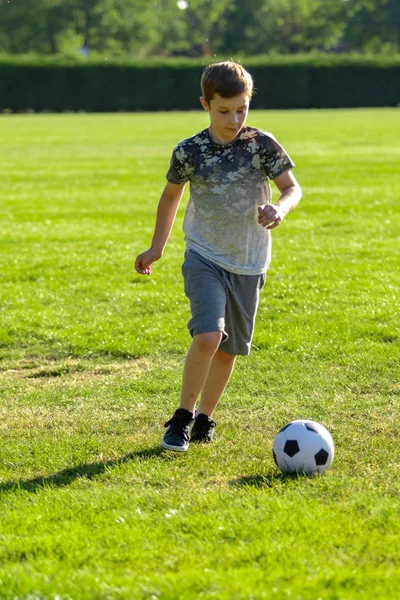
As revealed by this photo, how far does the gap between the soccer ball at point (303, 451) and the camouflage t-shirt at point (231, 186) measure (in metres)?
0.87

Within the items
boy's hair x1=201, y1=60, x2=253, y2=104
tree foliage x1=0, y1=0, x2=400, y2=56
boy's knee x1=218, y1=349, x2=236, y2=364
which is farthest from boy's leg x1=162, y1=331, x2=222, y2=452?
tree foliage x1=0, y1=0, x2=400, y2=56

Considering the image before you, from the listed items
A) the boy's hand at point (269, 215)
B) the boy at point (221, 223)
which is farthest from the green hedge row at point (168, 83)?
the boy's hand at point (269, 215)

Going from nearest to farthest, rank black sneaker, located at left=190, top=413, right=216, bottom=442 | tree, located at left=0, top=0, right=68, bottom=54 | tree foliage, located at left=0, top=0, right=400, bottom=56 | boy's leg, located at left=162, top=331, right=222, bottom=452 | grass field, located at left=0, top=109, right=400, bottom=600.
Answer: grass field, located at left=0, top=109, right=400, bottom=600 → boy's leg, located at left=162, top=331, right=222, bottom=452 → black sneaker, located at left=190, top=413, right=216, bottom=442 → tree, located at left=0, top=0, right=68, bottom=54 → tree foliage, located at left=0, top=0, right=400, bottom=56

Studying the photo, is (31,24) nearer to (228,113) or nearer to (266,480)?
(228,113)

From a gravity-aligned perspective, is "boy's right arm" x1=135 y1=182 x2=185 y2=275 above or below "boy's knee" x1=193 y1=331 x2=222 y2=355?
Result: above

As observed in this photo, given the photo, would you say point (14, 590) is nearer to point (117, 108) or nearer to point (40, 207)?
point (40, 207)

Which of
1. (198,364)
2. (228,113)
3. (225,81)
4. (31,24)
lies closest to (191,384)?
(198,364)

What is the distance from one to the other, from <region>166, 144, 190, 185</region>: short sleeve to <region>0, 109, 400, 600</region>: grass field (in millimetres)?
1328

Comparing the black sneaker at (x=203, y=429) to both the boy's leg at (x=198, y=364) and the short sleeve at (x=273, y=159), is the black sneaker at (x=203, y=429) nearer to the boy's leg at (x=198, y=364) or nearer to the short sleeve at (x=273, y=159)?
the boy's leg at (x=198, y=364)

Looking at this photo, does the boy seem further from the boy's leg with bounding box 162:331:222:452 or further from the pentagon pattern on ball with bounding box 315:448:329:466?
the pentagon pattern on ball with bounding box 315:448:329:466

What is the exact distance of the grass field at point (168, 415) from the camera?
10.7ft

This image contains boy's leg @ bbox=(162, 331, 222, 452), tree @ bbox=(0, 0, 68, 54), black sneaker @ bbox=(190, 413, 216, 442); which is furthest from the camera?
tree @ bbox=(0, 0, 68, 54)

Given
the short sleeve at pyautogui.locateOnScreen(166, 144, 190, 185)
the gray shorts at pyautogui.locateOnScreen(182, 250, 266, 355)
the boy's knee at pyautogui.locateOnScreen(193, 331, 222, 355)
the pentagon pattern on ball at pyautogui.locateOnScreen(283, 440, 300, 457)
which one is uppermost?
the short sleeve at pyautogui.locateOnScreen(166, 144, 190, 185)

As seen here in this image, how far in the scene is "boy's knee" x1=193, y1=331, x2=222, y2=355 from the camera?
4.58 metres
